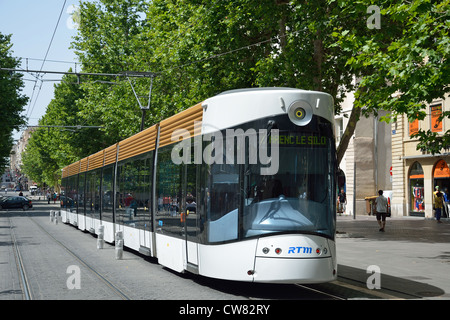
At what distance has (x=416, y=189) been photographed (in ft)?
122

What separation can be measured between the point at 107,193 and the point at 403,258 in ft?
30.2

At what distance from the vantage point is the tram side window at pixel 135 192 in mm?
14797

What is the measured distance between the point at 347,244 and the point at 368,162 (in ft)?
80.7

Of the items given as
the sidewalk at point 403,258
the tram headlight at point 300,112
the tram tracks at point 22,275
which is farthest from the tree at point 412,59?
the tram tracks at point 22,275

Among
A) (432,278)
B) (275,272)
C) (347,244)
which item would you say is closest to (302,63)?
(347,244)

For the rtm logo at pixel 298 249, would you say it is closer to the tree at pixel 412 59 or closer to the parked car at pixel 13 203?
the tree at pixel 412 59

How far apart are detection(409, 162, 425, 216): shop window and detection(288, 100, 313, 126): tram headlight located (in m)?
28.5

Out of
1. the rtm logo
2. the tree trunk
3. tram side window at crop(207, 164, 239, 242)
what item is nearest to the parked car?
the tree trunk

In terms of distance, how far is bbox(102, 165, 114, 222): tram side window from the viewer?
1981 cm

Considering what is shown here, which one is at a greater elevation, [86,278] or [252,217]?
[252,217]

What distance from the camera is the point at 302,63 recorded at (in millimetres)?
22875

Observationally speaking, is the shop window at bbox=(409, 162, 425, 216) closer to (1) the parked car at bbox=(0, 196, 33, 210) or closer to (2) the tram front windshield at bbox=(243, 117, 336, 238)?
(2) the tram front windshield at bbox=(243, 117, 336, 238)
